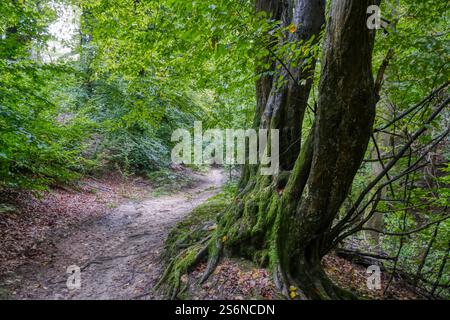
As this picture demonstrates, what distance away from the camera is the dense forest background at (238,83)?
4.12 meters

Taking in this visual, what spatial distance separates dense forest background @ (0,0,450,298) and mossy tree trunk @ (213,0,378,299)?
53 centimetres

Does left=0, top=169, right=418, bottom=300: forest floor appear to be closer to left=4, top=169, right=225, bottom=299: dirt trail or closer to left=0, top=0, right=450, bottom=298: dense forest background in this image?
left=4, top=169, right=225, bottom=299: dirt trail

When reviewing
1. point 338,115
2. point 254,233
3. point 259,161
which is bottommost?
point 254,233

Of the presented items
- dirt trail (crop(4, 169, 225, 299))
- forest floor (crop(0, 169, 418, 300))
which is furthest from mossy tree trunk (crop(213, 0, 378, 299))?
dirt trail (crop(4, 169, 225, 299))

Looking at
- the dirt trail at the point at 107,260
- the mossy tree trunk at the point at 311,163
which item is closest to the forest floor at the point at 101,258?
the dirt trail at the point at 107,260

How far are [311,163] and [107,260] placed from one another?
4809mm

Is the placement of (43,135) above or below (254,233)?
above

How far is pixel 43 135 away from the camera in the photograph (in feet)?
20.7

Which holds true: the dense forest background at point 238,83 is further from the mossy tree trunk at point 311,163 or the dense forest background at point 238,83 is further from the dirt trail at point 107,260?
the dirt trail at point 107,260

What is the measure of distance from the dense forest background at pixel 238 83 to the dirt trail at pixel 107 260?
5.24ft
